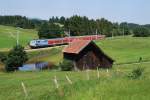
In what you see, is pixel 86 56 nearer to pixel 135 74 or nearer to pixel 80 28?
pixel 135 74

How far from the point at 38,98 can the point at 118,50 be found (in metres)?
90.0

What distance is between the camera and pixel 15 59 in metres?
74.5

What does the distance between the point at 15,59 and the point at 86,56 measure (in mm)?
15824

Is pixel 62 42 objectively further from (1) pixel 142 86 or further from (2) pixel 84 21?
→ (1) pixel 142 86

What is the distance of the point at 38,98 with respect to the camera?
56.5 feet

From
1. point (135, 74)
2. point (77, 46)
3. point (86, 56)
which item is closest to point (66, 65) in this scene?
point (86, 56)

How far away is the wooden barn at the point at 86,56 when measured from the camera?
63.8 meters

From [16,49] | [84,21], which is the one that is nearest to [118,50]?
[16,49]

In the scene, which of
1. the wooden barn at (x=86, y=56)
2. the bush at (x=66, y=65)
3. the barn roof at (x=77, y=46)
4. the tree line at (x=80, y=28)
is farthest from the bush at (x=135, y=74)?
the tree line at (x=80, y=28)

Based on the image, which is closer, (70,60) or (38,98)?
(38,98)

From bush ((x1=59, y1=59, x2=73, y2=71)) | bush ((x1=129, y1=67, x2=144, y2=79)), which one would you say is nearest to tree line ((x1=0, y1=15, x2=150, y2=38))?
bush ((x1=59, y1=59, x2=73, y2=71))

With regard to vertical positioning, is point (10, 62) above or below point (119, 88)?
below

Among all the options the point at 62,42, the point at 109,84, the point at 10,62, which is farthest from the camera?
the point at 62,42

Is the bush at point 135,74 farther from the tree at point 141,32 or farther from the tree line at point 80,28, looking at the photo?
the tree at point 141,32
